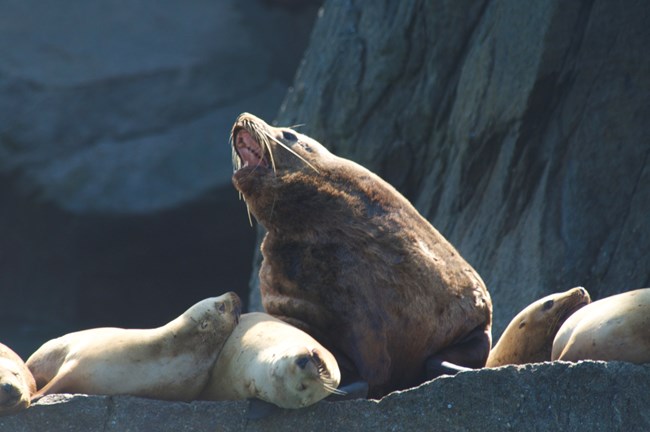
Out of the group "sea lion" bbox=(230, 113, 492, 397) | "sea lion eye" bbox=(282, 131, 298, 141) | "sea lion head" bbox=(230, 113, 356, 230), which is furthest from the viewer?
"sea lion eye" bbox=(282, 131, 298, 141)

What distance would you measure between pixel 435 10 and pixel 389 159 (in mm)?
1184

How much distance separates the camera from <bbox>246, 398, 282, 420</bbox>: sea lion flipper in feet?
12.5

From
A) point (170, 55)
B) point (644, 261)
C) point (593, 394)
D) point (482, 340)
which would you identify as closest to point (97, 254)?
point (170, 55)

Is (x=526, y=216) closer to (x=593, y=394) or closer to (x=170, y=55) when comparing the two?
(x=593, y=394)

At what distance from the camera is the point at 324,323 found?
177 inches

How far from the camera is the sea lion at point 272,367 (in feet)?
12.0

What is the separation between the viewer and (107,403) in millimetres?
3896

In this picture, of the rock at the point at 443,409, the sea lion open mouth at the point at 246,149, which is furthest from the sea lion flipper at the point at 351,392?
the sea lion open mouth at the point at 246,149

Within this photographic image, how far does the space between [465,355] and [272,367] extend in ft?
4.16

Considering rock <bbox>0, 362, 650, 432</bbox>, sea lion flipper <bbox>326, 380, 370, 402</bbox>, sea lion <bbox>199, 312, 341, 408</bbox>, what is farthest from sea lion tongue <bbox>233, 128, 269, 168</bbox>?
rock <bbox>0, 362, 650, 432</bbox>

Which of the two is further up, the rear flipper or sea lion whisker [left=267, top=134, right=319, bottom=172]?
sea lion whisker [left=267, top=134, right=319, bottom=172]

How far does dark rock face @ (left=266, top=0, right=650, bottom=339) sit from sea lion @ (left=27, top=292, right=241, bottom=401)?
3.09 meters

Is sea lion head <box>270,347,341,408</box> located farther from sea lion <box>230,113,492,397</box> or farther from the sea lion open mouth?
the sea lion open mouth

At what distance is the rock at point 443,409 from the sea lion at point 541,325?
2.54 feet
